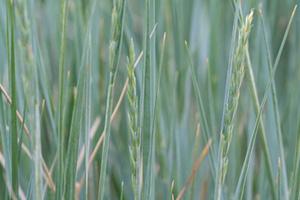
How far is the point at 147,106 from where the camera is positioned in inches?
25.8

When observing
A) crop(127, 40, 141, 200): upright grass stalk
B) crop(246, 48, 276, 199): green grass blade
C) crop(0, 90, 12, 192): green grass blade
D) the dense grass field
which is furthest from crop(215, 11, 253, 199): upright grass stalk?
crop(0, 90, 12, 192): green grass blade

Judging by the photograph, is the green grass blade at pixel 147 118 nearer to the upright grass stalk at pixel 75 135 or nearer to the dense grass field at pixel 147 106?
the dense grass field at pixel 147 106

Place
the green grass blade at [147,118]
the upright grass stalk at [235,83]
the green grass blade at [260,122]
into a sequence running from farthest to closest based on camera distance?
the green grass blade at [260,122] → the green grass blade at [147,118] → the upright grass stalk at [235,83]

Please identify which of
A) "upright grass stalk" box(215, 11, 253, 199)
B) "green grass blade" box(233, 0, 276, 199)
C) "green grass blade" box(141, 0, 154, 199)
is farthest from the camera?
"green grass blade" box(233, 0, 276, 199)

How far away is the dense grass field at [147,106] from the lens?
57 centimetres

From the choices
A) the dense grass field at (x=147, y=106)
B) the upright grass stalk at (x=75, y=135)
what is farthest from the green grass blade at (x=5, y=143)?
the upright grass stalk at (x=75, y=135)

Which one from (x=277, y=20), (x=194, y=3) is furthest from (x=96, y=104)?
(x=277, y=20)

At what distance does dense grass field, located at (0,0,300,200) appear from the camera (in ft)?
1.87

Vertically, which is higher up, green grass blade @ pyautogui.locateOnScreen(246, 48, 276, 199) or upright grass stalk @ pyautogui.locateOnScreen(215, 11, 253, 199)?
upright grass stalk @ pyautogui.locateOnScreen(215, 11, 253, 199)

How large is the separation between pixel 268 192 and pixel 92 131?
52 centimetres

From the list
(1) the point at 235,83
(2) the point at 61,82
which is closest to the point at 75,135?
(2) the point at 61,82

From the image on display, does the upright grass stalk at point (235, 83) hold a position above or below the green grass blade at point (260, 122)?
above

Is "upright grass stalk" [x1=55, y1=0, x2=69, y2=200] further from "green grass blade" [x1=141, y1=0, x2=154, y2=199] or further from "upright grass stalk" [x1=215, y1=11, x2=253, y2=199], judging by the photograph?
"upright grass stalk" [x1=215, y1=11, x2=253, y2=199]

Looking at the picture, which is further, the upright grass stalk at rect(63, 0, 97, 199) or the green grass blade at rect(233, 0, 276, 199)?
the green grass blade at rect(233, 0, 276, 199)
